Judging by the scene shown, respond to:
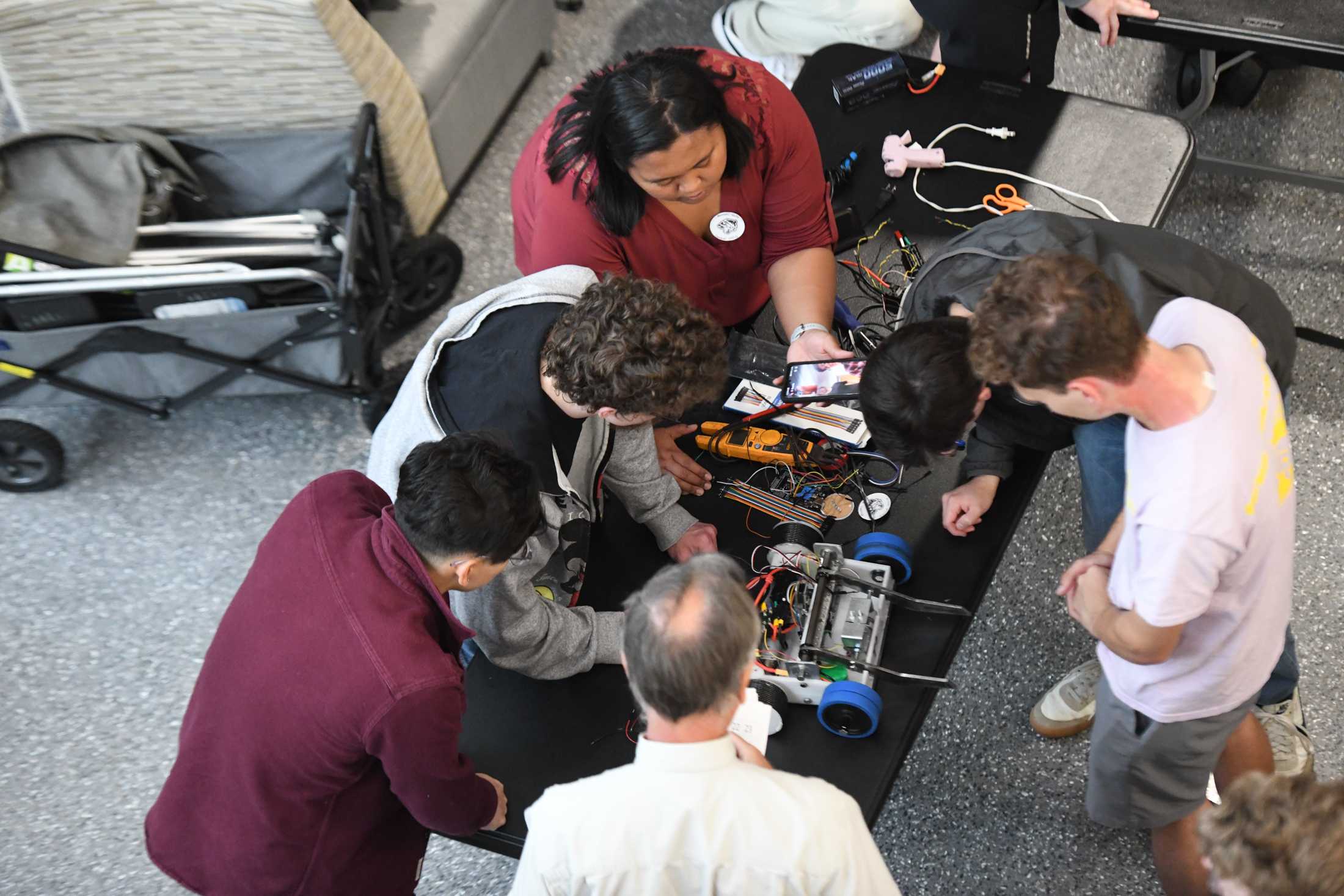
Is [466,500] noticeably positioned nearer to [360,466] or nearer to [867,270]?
[867,270]

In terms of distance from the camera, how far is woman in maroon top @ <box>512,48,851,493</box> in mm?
1717

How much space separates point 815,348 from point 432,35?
5.53 ft

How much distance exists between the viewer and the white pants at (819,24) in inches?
127

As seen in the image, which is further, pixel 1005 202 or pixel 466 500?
pixel 1005 202

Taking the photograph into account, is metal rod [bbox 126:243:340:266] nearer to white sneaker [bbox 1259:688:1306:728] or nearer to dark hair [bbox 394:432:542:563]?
dark hair [bbox 394:432:542:563]

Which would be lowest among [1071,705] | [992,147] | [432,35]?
[1071,705]

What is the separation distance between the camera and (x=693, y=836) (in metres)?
1.15

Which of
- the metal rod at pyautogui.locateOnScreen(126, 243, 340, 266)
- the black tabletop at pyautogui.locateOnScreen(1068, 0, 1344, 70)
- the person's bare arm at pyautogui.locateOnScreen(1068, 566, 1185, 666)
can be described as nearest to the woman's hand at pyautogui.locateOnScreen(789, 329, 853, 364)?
the person's bare arm at pyautogui.locateOnScreen(1068, 566, 1185, 666)

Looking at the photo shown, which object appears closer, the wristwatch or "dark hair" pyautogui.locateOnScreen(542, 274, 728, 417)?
"dark hair" pyautogui.locateOnScreen(542, 274, 728, 417)

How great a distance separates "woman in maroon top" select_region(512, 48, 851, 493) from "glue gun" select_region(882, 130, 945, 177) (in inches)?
9.7

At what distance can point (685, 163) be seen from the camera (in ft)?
5.65

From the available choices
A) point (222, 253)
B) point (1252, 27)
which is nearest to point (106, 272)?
point (222, 253)

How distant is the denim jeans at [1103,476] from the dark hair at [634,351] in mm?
681

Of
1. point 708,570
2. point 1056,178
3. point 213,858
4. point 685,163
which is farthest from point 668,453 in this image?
point 1056,178
